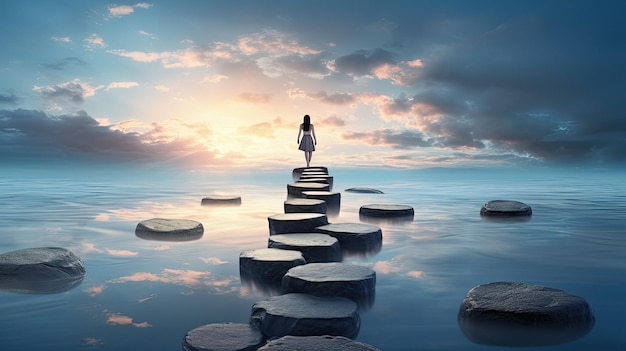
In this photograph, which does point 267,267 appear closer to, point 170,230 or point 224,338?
point 224,338

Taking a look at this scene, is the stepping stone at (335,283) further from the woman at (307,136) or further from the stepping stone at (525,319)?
the woman at (307,136)

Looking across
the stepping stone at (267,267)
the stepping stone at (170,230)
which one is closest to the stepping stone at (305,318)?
the stepping stone at (267,267)

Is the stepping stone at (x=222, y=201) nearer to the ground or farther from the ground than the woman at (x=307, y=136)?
nearer to the ground

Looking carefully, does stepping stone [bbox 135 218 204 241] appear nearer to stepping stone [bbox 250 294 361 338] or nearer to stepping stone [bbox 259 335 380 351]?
stepping stone [bbox 250 294 361 338]

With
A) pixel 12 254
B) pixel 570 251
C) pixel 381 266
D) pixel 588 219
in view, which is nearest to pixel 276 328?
pixel 381 266

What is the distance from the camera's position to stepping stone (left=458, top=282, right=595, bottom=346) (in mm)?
2555

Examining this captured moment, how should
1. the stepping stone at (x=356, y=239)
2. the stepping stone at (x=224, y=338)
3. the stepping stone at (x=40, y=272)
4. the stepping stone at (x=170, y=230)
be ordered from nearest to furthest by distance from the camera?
the stepping stone at (x=224, y=338) → the stepping stone at (x=40, y=272) → the stepping stone at (x=356, y=239) → the stepping stone at (x=170, y=230)

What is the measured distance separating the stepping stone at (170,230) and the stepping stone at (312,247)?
1.79 meters

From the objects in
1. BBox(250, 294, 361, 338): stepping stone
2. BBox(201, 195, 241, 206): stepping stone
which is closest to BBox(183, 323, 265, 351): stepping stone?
BBox(250, 294, 361, 338): stepping stone

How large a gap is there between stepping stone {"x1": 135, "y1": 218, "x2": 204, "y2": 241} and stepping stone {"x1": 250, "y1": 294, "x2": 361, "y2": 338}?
3321 millimetres

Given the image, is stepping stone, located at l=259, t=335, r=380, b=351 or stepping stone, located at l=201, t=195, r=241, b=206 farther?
stepping stone, located at l=201, t=195, r=241, b=206

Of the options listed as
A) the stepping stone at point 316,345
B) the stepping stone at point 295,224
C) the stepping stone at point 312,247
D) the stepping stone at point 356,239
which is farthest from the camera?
the stepping stone at point 295,224

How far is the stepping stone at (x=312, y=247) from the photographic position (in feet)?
13.9

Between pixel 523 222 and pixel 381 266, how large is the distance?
178 inches
